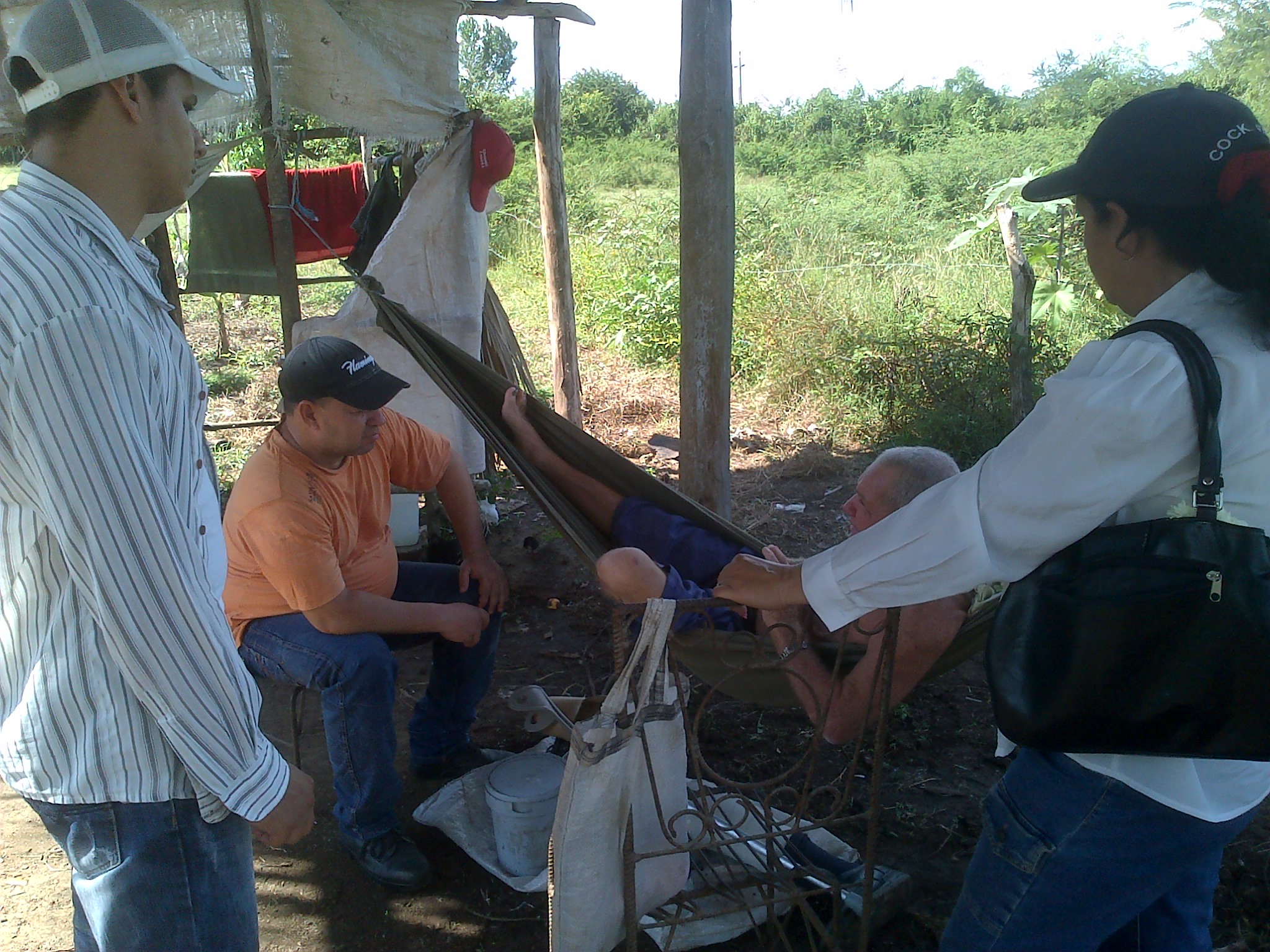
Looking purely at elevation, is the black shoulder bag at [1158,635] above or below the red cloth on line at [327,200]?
below

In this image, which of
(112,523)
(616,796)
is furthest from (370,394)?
(112,523)

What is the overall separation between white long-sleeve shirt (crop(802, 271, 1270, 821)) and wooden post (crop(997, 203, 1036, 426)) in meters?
3.52

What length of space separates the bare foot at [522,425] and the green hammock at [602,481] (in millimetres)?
18

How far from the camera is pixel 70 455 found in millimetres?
849

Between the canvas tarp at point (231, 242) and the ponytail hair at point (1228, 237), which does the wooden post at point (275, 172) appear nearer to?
the canvas tarp at point (231, 242)

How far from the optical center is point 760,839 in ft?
5.56

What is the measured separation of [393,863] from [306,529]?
78 centimetres

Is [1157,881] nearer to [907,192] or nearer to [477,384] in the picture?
[477,384]

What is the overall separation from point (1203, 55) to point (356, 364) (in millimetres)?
14861

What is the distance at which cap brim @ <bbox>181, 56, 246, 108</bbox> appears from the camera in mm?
983

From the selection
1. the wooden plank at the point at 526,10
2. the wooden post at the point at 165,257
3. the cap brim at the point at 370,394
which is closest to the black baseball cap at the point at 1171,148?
the cap brim at the point at 370,394

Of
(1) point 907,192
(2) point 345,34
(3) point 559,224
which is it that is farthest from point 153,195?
(1) point 907,192

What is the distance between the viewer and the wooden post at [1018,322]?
4.25 meters

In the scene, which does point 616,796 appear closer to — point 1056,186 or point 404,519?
point 1056,186
